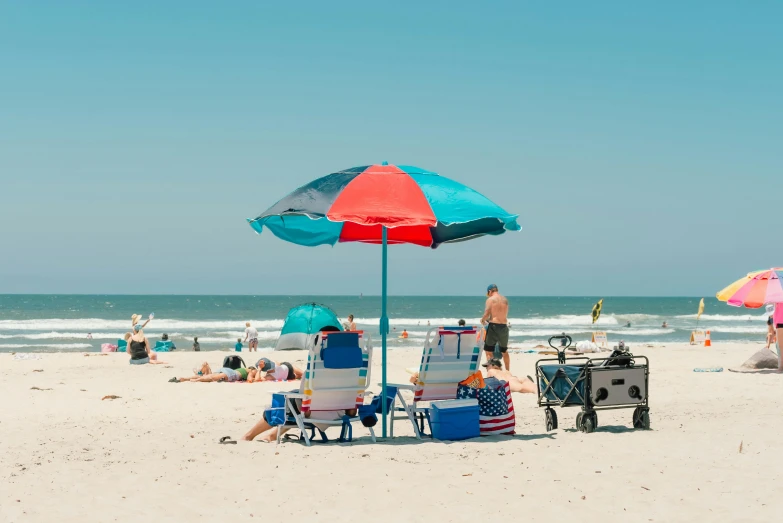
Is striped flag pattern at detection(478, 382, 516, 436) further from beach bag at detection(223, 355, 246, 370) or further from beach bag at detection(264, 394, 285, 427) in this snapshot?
beach bag at detection(223, 355, 246, 370)

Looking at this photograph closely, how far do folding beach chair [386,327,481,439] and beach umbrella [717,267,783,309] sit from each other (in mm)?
7030

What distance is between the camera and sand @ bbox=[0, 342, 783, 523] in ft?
16.7

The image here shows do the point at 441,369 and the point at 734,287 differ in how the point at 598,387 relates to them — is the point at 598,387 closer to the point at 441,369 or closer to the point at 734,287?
the point at 441,369

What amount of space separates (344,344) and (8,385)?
8551mm

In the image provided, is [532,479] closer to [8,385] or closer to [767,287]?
[767,287]

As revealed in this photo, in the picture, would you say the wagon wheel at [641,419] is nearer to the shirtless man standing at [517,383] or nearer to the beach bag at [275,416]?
the shirtless man standing at [517,383]

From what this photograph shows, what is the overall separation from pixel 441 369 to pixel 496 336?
5.59 metres

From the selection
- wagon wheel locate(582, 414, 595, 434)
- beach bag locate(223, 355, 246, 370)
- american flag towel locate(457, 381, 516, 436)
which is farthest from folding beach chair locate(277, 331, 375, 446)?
beach bag locate(223, 355, 246, 370)

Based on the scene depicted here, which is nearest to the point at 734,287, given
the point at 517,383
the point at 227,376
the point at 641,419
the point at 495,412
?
the point at 517,383

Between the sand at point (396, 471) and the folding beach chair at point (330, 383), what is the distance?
31 centimetres

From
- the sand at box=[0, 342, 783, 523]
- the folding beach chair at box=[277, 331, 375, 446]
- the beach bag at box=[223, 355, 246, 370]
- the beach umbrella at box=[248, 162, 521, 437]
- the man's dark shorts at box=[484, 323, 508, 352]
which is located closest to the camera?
the sand at box=[0, 342, 783, 523]

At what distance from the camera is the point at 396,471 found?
6.09 metres

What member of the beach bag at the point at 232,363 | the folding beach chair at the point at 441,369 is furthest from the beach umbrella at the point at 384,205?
the beach bag at the point at 232,363

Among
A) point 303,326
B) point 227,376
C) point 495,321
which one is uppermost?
point 495,321
